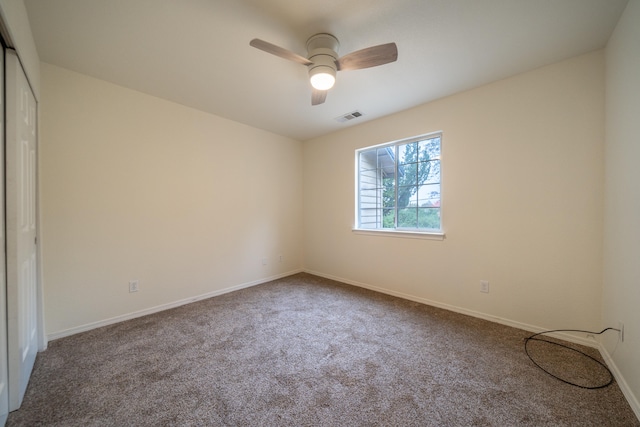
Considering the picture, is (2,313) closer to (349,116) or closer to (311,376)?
(311,376)

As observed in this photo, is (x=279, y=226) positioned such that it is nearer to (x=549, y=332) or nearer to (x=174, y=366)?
(x=174, y=366)

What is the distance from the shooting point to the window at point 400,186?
2.99 m

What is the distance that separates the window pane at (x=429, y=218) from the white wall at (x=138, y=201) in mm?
2317

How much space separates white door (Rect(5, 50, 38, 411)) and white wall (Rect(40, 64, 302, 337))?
1.49 ft

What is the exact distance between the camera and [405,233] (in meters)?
3.11

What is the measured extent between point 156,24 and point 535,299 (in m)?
3.84

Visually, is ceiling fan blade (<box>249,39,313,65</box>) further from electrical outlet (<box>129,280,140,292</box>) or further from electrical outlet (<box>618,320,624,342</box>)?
electrical outlet (<box>618,320,624,342</box>)

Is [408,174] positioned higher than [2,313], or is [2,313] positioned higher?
[408,174]

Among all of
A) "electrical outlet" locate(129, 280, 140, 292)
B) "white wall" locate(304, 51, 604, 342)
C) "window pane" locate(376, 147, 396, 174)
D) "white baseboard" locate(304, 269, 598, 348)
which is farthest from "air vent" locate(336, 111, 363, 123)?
"electrical outlet" locate(129, 280, 140, 292)

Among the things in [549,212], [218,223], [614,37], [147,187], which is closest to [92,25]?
[147,187]

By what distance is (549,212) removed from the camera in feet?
7.11

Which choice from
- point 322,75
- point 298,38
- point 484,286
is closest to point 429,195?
point 484,286

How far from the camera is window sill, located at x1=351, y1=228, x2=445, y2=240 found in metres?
2.84

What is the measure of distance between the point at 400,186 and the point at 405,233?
0.66m
